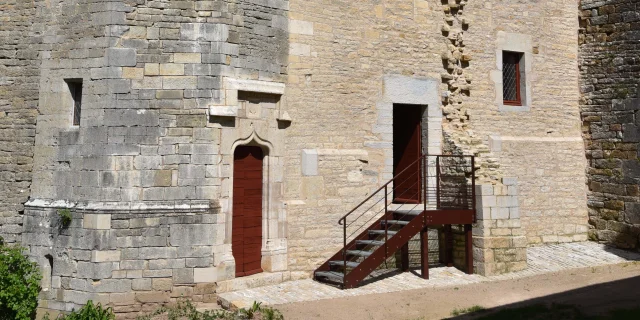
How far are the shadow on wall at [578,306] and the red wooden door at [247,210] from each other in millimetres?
A: 3690

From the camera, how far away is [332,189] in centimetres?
→ 1067

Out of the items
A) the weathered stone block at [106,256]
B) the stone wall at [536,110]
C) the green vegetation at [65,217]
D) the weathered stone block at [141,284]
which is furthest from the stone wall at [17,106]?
the stone wall at [536,110]

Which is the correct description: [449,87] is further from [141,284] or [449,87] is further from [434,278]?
[141,284]

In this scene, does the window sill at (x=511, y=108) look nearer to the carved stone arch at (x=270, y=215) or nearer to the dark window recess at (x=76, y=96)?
the carved stone arch at (x=270, y=215)

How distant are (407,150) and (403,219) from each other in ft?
5.62

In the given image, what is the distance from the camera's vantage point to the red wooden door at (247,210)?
9.83 meters

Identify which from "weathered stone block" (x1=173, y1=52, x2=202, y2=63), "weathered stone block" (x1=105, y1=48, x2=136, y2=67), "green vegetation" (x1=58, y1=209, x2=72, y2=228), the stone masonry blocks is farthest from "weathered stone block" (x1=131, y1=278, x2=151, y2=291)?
the stone masonry blocks

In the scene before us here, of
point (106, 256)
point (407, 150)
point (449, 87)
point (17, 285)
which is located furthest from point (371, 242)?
point (17, 285)

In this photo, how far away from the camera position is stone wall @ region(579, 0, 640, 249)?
12.6 m

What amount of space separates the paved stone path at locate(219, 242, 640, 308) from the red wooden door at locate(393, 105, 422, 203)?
1726 millimetres

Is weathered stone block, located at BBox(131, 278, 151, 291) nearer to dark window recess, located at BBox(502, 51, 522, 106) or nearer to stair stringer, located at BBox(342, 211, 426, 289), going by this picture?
stair stringer, located at BBox(342, 211, 426, 289)

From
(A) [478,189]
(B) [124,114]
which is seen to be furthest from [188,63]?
(A) [478,189]

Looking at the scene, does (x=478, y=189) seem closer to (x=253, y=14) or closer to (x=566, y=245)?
(x=566, y=245)

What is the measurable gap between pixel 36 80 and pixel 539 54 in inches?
411
